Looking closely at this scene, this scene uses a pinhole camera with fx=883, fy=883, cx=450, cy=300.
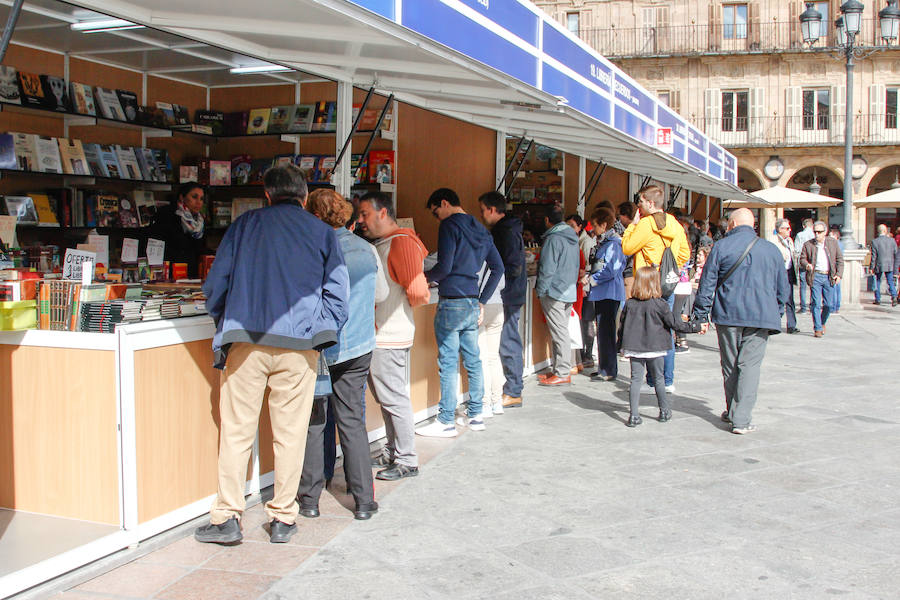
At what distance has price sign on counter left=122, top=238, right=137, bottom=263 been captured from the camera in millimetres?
6793

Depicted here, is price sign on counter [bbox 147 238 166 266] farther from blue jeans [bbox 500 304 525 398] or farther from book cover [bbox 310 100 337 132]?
blue jeans [bbox 500 304 525 398]

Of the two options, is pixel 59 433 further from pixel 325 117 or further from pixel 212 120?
pixel 212 120

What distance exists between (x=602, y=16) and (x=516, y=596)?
37510 mm

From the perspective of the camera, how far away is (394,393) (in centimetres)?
493

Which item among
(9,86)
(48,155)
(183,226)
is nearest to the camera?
(9,86)

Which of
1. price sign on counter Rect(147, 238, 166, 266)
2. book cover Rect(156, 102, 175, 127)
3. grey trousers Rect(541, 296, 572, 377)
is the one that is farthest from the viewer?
grey trousers Rect(541, 296, 572, 377)

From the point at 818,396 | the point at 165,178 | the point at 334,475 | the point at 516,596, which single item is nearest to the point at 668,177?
the point at 818,396

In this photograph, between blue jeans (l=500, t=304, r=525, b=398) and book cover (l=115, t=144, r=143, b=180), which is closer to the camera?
book cover (l=115, t=144, r=143, b=180)

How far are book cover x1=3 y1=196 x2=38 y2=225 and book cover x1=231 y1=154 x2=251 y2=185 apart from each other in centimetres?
170

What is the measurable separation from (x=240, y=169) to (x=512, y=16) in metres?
3.00

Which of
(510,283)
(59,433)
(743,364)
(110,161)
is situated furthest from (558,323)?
(59,433)

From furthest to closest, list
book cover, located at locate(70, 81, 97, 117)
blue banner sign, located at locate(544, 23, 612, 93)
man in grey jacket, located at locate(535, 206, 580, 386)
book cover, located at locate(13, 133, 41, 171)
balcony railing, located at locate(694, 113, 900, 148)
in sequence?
1. balcony railing, located at locate(694, 113, 900, 148)
2. man in grey jacket, located at locate(535, 206, 580, 386)
3. book cover, located at locate(70, 81, 97, 117)
4. blue banner sign, located at locate(544, 23, 612, 93)
5. book cover, located at locate(13, 133, 41, 171)

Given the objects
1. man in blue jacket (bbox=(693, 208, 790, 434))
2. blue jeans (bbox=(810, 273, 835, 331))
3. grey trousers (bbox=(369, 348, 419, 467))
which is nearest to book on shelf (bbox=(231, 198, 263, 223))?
grey trousers (bbox=(369, 348, 419, 467))

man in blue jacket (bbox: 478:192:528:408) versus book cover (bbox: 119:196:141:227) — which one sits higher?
book cover (bbox: 119:196:141:227)
